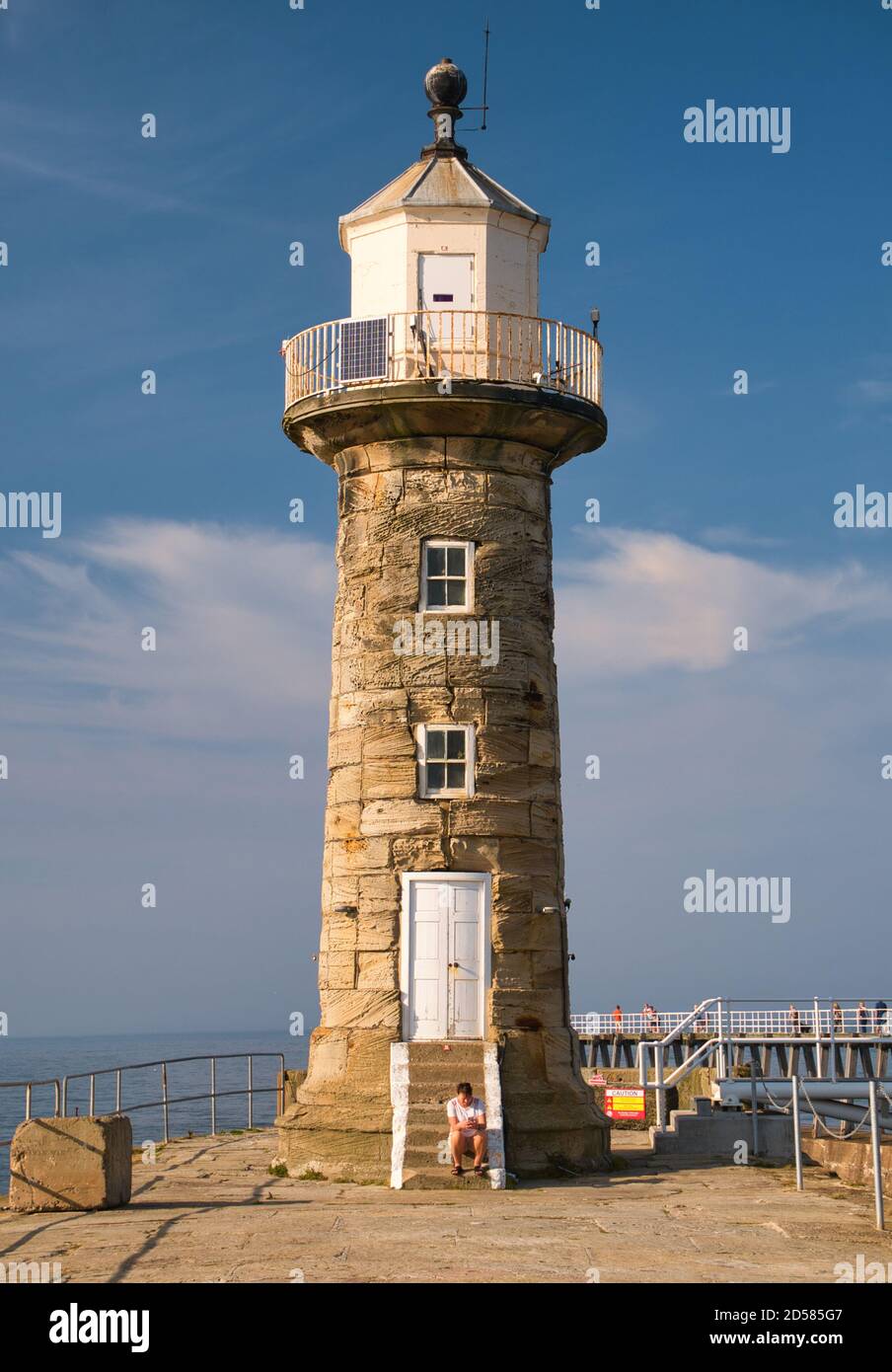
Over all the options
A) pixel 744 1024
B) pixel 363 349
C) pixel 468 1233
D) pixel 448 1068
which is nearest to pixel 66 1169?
pixel 468 1233

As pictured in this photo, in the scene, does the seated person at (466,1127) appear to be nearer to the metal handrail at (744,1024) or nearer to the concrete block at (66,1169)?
the concrete block at (66,1169)

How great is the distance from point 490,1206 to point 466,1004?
11.0 feet

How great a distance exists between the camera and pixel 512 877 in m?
18.8

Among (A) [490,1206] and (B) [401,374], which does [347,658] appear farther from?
(A) [490,1206]

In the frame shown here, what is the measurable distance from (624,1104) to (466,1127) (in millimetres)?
9868

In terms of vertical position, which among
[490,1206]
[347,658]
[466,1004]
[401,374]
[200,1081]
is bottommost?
[200,1081]

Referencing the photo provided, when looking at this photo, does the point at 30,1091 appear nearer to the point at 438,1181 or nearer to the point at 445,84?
the point at 438,1181

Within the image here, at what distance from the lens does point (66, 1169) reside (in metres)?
15.0

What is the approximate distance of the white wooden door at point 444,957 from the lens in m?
18.5

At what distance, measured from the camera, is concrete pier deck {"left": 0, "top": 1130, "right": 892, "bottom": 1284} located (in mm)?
11922

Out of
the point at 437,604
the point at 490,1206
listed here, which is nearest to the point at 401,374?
the point at 437,604

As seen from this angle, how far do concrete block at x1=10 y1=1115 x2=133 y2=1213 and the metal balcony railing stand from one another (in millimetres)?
8655

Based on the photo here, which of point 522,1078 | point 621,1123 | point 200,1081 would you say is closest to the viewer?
point 522,1078

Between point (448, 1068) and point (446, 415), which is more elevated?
point (446, 415)
